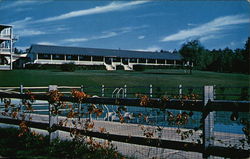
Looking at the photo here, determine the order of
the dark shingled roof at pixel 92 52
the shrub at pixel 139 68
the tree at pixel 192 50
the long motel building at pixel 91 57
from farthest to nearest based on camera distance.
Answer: the tree at pixel 192 50, the shrub at pixel 139 68, the dark shingled roof at pixel 92 52, the long motel building at pixel 91 57

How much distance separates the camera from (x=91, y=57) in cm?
6278

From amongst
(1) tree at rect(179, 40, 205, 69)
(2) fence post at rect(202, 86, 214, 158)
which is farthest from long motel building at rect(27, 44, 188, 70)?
(2) fence post at rect(202, 86, 214, 158)

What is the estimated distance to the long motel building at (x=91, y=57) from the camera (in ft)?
184

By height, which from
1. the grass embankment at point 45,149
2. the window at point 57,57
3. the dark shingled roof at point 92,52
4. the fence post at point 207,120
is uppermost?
the dark shingled roof at point 92,52

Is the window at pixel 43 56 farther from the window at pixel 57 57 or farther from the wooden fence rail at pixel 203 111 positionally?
the wooden fence rail at pixel 203 111

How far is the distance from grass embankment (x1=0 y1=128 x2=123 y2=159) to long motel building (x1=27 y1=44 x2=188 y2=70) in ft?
163

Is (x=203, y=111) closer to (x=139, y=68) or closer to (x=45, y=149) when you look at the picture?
(x=45, y=149)

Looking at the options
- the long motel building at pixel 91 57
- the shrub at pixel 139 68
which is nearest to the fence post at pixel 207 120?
the long motel building at pixel 91 57

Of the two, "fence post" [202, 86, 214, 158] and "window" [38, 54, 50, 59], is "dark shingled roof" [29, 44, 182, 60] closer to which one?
"window" [38, 54, 50, 59]

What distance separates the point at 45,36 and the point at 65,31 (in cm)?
98

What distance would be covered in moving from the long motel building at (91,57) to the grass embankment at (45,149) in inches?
1962

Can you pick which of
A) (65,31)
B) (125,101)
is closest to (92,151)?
(125,101)

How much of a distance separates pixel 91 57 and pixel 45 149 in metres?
58.1

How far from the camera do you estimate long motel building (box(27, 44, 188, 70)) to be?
56219mm
